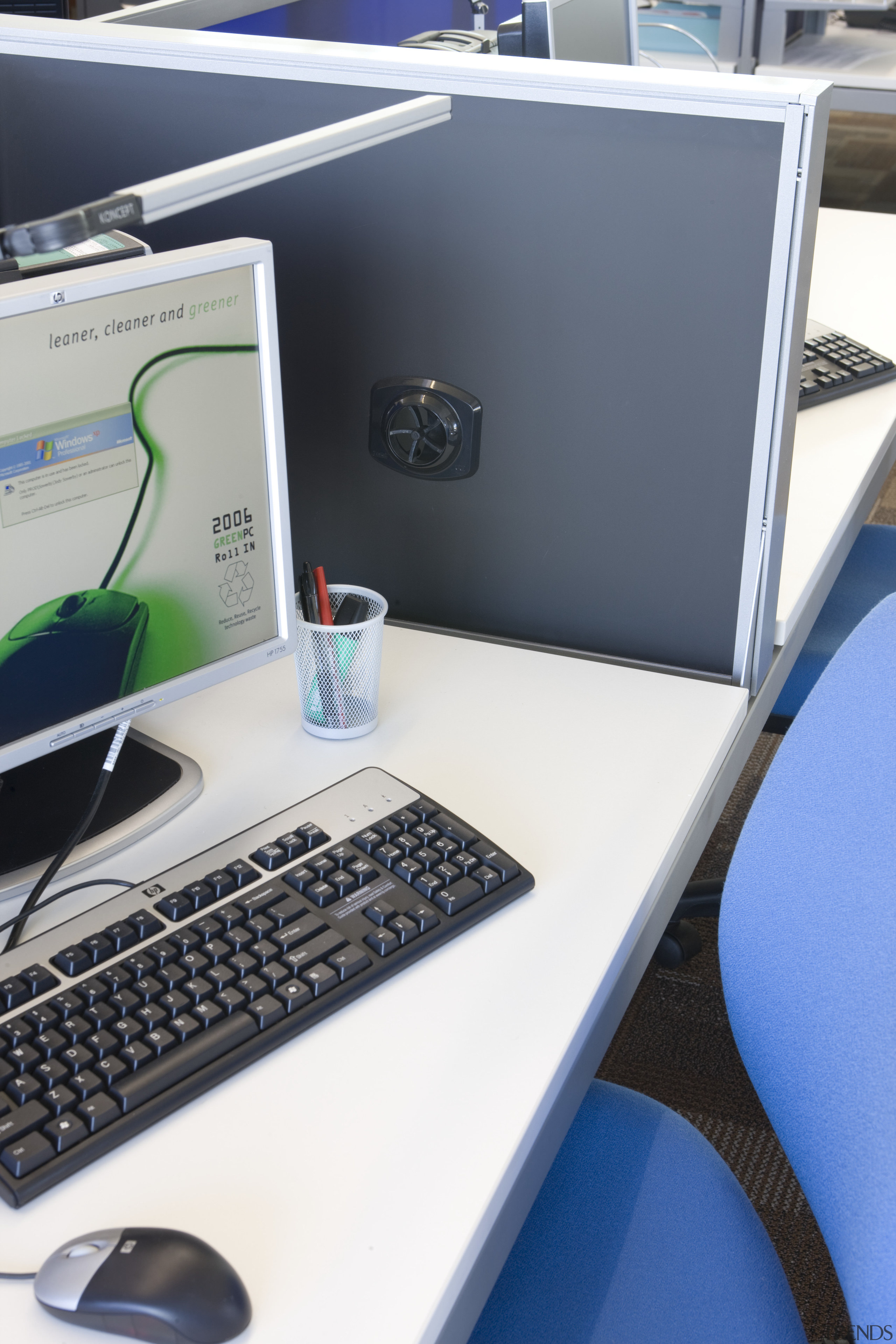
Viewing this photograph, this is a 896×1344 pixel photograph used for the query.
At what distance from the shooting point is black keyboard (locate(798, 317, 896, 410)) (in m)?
1.49

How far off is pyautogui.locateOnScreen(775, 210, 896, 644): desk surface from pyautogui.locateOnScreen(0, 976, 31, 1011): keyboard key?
70cm

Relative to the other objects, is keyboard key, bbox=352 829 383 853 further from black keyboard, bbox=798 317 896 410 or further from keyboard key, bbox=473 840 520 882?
black keyboard, bbox=798 317 896 410

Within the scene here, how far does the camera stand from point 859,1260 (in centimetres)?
61

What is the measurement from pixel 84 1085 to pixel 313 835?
230 millimetres

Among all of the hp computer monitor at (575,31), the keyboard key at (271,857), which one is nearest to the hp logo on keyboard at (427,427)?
the keyboard key at (271,857)

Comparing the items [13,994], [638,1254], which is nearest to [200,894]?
[13,994]

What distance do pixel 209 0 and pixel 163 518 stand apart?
82 centimetres

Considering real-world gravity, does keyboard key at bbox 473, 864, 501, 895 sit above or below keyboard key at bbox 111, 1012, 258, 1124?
above

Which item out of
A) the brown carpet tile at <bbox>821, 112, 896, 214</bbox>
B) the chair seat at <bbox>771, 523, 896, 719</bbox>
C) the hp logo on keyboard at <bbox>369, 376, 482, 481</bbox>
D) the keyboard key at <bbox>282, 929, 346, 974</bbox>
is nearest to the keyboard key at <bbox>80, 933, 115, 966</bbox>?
the keyboard key at <bbox>282, 929, 346, 974</bbox>

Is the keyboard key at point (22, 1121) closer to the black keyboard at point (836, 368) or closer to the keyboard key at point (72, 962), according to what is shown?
the keyboard key at point (72, 962)

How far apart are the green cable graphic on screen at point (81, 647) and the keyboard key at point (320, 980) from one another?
26 centimetres

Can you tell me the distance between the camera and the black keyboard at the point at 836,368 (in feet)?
4.89

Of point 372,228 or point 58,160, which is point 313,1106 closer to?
point 372,228

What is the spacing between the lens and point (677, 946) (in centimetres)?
168
